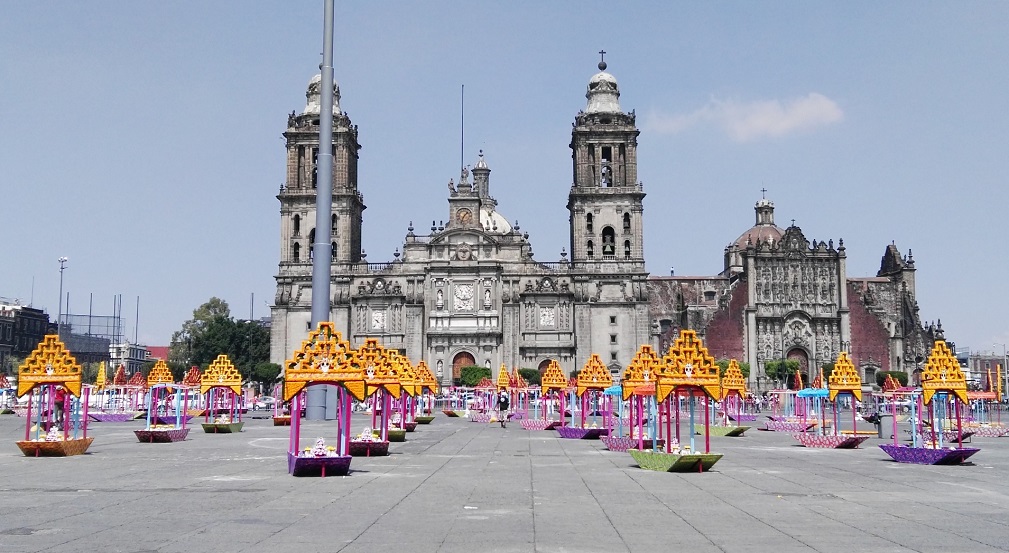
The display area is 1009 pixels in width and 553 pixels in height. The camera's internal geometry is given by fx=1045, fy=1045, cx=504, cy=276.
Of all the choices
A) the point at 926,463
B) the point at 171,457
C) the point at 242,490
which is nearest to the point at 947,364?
the point at 926,463

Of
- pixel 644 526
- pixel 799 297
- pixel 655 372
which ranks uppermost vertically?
pixel 799 297

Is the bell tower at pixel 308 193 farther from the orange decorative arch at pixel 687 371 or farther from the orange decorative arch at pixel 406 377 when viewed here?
the orange decorative arch at pixel 687 371

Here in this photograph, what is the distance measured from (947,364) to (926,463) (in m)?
3.23

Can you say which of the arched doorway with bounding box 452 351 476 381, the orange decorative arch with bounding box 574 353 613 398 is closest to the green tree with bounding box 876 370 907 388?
the arched doorway with bounding box 452 351 476 381

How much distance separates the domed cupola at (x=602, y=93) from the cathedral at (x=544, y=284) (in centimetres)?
13

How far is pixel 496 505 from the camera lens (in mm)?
19281

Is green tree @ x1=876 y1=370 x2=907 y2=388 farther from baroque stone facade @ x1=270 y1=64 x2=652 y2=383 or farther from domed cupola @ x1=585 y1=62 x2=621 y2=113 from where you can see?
domed cupola @ x1=585 y1=62 x2=621 y2=113

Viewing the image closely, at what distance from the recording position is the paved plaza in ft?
48.9

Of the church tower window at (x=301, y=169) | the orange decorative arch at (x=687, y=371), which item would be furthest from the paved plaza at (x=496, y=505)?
the church tower window at (x=301, y=169)

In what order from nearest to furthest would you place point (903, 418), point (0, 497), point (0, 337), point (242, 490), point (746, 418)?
1. point (0, 497)
2. point (242, 490)
3. point (903, 418)
4. point (746, 418)
5. point (0, 337)

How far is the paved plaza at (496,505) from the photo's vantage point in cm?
1491

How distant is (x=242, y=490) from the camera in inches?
857

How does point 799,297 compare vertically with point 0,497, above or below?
above

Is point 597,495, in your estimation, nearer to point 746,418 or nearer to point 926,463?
point 926,463
